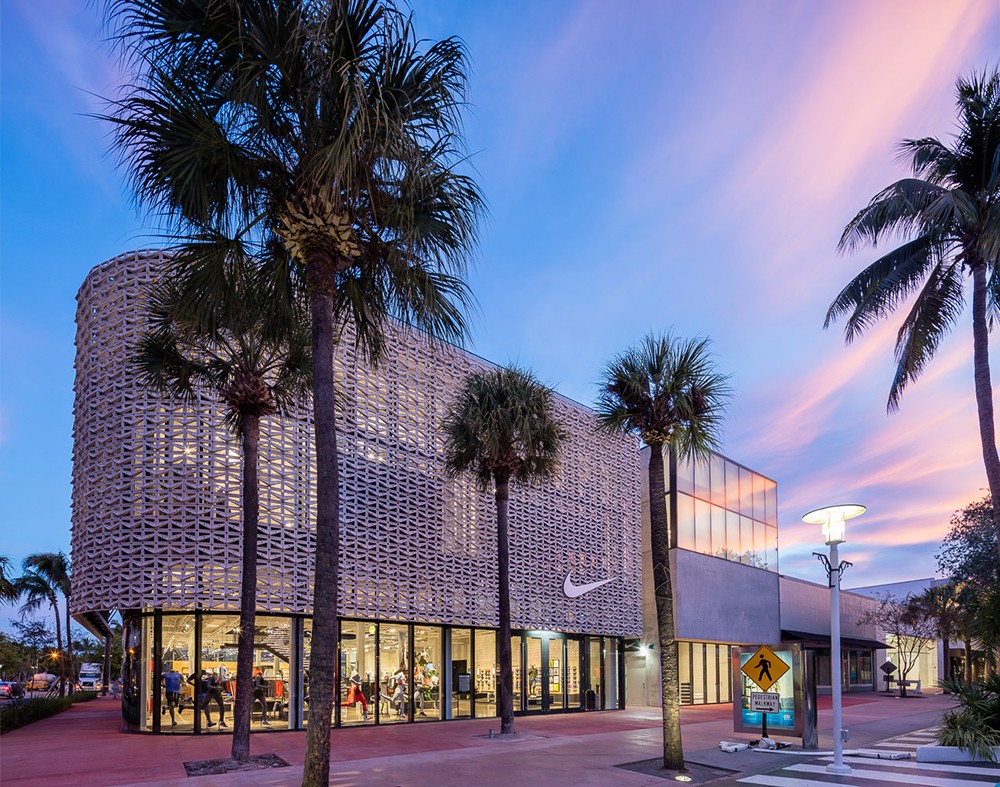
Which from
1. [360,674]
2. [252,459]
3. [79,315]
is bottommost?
[360,674]

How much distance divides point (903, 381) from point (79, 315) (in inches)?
828

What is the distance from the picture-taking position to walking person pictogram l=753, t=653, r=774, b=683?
52.9ft

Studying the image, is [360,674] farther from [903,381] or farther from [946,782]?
[903,381]

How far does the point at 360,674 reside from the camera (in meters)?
22.6

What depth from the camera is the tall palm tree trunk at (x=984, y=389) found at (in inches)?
687

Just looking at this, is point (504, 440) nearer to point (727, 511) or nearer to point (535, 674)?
point (535, 674)

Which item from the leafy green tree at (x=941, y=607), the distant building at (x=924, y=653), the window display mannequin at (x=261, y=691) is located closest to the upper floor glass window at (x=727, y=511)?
the leafy green tree at (x=941, y=607)

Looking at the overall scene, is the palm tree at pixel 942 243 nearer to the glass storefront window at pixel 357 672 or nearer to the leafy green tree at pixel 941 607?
the glass storefront window at pixel 357 672

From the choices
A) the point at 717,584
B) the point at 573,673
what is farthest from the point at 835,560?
the point at 717,584

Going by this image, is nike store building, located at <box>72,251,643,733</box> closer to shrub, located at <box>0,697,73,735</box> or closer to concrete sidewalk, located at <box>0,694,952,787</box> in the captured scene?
concrete sidewalk, located at <box>0,694,952,787</box>

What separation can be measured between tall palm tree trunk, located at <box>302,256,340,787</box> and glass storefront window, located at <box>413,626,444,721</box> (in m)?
15.6

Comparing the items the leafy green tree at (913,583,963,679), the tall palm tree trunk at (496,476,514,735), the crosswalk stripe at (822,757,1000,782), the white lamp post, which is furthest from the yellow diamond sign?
the leafy green tree at (913,583,963,679)

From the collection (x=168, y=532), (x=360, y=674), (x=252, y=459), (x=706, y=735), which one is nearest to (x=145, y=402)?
(x=168, y=532)

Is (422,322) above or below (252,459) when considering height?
above
